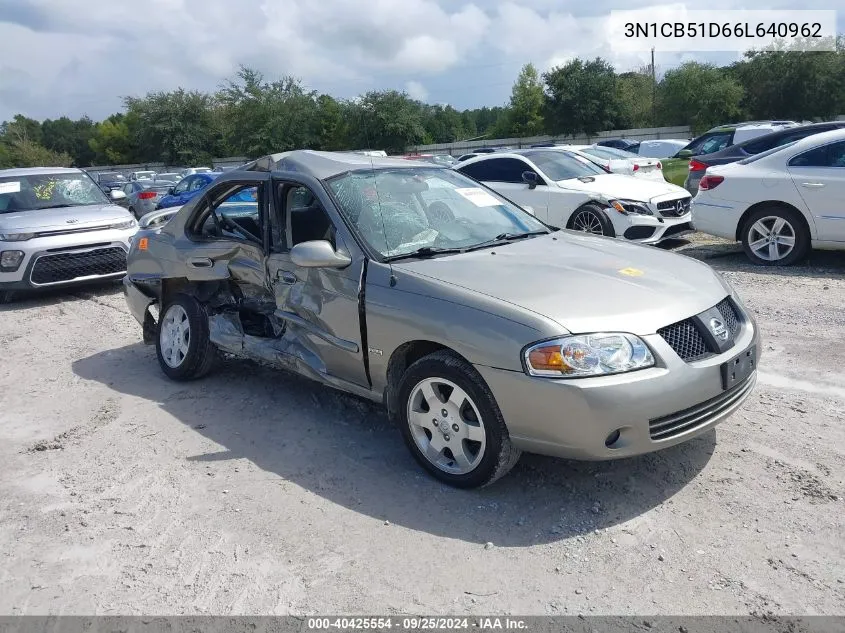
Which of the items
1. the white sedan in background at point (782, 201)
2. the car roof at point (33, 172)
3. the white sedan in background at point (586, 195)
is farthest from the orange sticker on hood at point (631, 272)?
the car roof at point (33, 172)

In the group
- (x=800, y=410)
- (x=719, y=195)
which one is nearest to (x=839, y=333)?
(x=800, y=410)

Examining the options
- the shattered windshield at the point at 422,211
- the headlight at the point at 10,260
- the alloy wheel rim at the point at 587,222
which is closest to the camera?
the shattered windshield at the point at 422,211

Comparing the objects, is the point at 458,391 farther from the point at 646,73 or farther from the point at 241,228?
the point at 646,73

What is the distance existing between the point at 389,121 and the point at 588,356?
158 ft

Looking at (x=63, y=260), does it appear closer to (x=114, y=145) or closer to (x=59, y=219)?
(x=59, y=219)

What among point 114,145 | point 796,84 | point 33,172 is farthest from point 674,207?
point 114,145

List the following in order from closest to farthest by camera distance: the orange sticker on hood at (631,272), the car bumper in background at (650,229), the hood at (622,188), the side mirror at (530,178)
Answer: the orange sticker on hood at (631,272), the car bumper in background at (650,229), the hood at (622,188), the side mirror at (530,178)

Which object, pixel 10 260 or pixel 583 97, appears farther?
pixel 583 97

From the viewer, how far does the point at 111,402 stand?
5602 millimetres

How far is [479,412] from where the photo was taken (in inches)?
141

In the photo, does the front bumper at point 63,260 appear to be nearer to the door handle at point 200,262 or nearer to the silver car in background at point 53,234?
the silver car in background at point 53,234

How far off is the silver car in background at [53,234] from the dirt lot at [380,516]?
449 centimetres

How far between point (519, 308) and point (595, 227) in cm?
678

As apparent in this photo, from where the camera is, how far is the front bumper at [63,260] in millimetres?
9336
